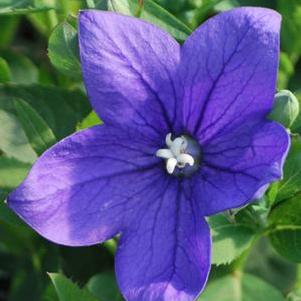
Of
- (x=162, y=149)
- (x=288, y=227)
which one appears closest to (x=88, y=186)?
(x=162, y=149)

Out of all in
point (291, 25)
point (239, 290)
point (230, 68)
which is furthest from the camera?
point (291, 25)

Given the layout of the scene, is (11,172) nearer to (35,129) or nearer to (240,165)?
(35,129)

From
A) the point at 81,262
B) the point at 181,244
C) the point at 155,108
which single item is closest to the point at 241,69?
the point at 155,108

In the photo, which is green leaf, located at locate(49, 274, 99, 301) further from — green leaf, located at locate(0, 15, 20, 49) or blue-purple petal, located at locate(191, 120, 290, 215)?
green leaf, located at locate(0, 15, 20, 49)

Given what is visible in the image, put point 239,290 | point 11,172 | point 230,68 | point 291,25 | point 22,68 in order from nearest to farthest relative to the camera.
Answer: point 230,68 → point 11,172 → point 239,290 → point 291,25 → point 22,68

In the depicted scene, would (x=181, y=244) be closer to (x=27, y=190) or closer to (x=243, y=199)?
(x=243, y=199)

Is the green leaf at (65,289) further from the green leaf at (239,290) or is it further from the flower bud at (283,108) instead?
the flower bud at (283,108)

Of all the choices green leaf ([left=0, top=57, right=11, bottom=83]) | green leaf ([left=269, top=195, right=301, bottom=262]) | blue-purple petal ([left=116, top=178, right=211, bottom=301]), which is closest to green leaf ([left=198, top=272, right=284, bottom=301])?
green leaf ([left=269, top=195, right=301, bottom=262])
